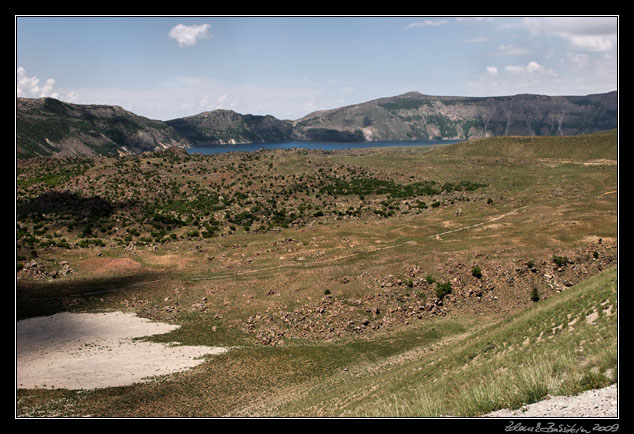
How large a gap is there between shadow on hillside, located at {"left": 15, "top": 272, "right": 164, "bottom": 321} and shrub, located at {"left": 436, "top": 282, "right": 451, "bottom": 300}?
31598 mm

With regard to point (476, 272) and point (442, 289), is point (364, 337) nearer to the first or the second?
point (442, 289)

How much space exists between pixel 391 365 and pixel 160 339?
2002cm

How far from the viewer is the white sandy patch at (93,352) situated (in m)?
29.8

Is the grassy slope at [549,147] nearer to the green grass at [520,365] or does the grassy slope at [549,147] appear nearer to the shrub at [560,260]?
the shrub at [560,260]

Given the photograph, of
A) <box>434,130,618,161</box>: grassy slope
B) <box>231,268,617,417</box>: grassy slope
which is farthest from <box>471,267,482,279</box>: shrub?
<box>434,130,618,161</box>: grassy slope

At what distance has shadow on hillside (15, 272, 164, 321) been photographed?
4384 cm

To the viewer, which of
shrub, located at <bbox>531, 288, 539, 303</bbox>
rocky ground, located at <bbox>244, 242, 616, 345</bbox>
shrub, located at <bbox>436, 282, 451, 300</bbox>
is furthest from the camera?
shrub, located at <bbox>436, 282, 451, 300</bbox>

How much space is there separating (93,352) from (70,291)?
18.2 m

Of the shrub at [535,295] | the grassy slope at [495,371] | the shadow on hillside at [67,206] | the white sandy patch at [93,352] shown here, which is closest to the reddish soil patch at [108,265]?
the white sandy patch at [93,352]

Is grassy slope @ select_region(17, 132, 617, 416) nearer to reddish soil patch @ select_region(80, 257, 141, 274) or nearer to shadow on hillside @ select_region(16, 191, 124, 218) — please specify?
reddish soil patch @ select_region(80, 257, 141, 274)

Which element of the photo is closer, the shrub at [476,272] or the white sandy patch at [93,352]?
the white sandy patch at [93,352]

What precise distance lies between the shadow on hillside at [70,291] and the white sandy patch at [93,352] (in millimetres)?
2396

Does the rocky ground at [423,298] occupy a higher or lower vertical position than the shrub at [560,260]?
lower

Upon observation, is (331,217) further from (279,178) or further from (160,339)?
(160,339)
